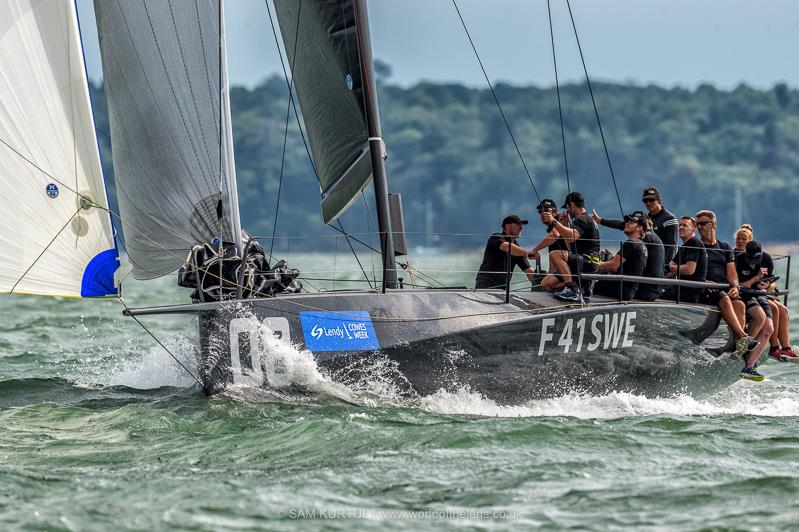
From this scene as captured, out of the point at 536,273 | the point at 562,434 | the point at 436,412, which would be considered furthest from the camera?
the point at 536,273

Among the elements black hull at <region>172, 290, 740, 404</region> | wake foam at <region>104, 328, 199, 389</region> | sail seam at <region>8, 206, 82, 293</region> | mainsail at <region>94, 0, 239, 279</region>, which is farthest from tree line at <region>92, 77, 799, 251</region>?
black hull at <region>172, 290, 740, 404</region>

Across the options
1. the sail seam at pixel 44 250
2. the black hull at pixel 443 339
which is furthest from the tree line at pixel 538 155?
the black hull at pixel 443 339

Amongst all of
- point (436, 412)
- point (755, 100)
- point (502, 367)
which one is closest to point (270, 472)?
point (436, 412)

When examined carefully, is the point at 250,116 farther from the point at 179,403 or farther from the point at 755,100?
the point at 179,403

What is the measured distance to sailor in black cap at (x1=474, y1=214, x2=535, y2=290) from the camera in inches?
327

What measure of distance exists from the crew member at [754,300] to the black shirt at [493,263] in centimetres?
185

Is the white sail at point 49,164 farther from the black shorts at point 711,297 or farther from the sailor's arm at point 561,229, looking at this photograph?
the black shorts at point 711,297

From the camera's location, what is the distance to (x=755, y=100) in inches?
5236

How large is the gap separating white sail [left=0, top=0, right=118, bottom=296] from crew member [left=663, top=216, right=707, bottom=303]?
13.7 feet

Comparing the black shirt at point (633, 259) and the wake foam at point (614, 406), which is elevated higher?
the black shirt at point (633, 259)

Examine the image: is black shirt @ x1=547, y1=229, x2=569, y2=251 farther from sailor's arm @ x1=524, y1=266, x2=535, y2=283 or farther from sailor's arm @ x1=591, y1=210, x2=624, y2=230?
sailor's arm @ x1=591, y1=210, x2=624, y2=230

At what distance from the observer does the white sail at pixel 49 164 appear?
7902 mm

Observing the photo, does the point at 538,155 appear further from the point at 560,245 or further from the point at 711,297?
the point at 560,245

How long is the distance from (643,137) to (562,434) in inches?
4743
